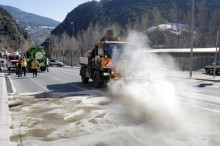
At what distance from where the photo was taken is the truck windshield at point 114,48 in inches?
473

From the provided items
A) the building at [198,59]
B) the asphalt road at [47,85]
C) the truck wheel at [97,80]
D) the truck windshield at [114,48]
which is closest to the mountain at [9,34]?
the building at [198,59]

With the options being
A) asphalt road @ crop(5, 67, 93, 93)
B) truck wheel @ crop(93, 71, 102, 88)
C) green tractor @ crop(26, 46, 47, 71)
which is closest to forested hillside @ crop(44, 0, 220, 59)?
green tractor @ crop(26, 46, 47, 71)

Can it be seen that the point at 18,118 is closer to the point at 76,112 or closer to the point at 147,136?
the point at 76,112

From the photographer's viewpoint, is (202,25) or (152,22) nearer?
(202,25)

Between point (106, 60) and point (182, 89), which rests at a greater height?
point (106, 60)

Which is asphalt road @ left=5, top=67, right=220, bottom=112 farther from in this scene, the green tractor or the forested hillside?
the forested hillside

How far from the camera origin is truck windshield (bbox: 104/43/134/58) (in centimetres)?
1202

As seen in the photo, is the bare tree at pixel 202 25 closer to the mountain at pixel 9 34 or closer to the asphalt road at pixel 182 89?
the asphalt road at pixel 182 89

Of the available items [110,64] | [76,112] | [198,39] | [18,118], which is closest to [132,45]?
[110,64]

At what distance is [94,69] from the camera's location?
13125mm

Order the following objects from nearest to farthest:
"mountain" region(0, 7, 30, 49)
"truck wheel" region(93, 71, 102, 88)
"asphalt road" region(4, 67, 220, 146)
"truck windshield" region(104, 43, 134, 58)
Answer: "asphalt road" region(4, 67, 220, 146)
"truck windshield" region(104, 43, 134, 58)
"truck wheel" region(93, 71, 102, 88)
"mountain" region(0, 7, 30, 49)

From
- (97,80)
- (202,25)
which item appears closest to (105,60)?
(97,80)

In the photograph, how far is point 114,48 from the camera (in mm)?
12180

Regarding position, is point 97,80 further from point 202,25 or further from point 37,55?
point 202,25
